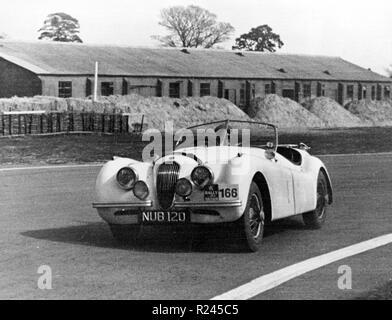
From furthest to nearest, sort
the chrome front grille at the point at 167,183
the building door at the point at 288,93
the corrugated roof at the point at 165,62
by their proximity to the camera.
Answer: the building door at the point at 288,93 < the corrugated roof at the point at 165,62 < the chrome front grille at the point at 167,183

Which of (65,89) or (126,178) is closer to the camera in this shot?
(126,178)

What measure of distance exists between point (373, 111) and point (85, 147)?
141 feet

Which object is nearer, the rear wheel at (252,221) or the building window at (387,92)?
the rear wheel at (252,221)

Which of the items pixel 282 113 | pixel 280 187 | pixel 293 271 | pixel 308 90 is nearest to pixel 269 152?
pixel 280 187

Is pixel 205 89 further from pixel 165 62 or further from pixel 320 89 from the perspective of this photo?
pixel 320 89

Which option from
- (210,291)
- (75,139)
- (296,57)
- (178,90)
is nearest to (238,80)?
(178,90)

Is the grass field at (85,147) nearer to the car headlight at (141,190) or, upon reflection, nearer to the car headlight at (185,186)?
the car headlight at (141,190)

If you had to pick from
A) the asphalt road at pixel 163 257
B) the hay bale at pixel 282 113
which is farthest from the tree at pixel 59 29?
the asphalt road at pixel 163 257

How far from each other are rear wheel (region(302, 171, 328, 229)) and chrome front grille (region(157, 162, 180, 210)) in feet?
7.43

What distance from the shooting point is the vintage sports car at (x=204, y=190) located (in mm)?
7926

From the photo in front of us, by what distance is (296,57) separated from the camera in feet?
223

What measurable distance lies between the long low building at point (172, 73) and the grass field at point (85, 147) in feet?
57.2

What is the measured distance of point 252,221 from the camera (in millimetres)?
8258

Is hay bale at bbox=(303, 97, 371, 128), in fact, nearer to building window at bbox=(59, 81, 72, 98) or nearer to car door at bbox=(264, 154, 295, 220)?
building window at bbox=(59, 81, 72, 98)
